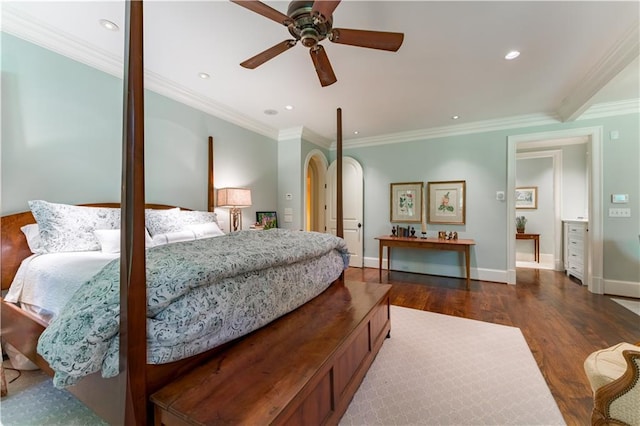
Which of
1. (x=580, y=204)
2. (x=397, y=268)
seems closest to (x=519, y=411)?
(x=397, y=268)

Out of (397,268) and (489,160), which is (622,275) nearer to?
(489,160)

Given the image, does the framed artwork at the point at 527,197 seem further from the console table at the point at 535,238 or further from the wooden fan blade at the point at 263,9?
the wooden fan blade at the point at 263,9

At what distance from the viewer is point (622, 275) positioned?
11.1 ft

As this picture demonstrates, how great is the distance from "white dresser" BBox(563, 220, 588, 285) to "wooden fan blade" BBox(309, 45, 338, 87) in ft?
14.9

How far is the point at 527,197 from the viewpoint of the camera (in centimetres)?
552

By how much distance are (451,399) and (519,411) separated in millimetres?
355

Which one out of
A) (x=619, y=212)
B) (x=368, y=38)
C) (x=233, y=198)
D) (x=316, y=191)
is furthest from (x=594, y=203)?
(x=233, y=198)

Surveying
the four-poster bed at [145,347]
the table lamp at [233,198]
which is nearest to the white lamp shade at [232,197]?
the table lamp at [233,198]

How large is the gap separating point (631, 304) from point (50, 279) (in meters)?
5.59

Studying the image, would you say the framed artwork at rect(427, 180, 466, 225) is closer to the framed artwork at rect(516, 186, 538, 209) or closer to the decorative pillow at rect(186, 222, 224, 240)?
the framed artwork at rect(516, 186, 538, 209)

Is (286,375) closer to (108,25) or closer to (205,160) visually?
(108,25)

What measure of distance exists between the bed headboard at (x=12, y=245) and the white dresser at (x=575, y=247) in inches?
→ 257

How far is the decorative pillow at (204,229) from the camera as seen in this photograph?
2668mm

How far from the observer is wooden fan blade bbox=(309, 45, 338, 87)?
1813 mm
